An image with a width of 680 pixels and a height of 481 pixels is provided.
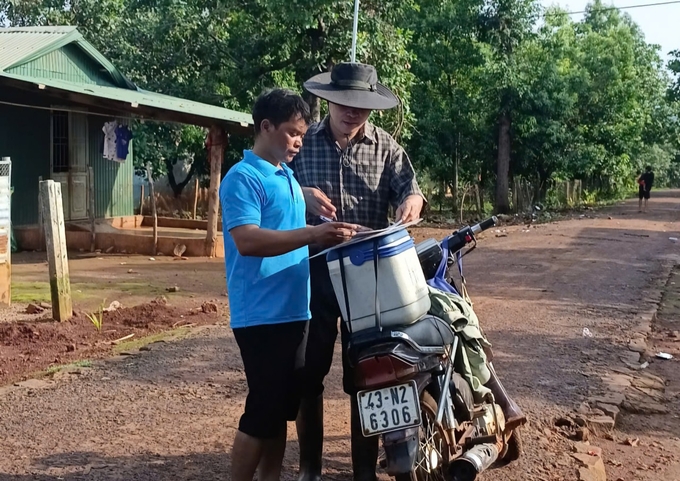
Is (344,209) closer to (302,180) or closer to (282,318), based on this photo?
(302,180)

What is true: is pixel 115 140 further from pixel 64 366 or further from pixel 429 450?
pixel 429 450

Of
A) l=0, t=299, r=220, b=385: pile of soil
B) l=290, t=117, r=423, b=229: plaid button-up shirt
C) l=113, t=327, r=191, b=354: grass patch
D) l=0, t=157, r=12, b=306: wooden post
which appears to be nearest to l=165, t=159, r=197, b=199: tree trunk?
l=0, t=157, r=12, b=306: wooden post

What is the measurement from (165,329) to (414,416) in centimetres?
515

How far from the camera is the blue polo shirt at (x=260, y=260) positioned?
3.17 meters

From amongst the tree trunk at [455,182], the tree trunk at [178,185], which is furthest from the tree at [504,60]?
the tree trunk at [178,185]

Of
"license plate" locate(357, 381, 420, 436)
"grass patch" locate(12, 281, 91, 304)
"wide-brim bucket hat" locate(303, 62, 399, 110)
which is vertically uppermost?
"wide-brim bucket hat" locate(303, 62, 399, 110)

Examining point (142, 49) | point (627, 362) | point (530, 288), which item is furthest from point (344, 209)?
point (142, 49)

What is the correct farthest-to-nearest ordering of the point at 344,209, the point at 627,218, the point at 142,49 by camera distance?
1. the point at 627,218
2. the point at 142,49
3. the point at 344,209

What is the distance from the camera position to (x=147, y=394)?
17.5 feet

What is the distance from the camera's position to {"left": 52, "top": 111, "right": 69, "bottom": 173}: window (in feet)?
53.6

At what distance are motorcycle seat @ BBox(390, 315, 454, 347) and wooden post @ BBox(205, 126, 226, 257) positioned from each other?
11.2 metres

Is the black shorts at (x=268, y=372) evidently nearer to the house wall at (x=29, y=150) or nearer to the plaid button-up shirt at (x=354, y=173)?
the plaid button-up shirt at (x=354, y=173)

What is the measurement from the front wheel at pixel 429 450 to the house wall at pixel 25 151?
44.1 ft

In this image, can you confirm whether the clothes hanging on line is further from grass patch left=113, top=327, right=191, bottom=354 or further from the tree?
the tree
